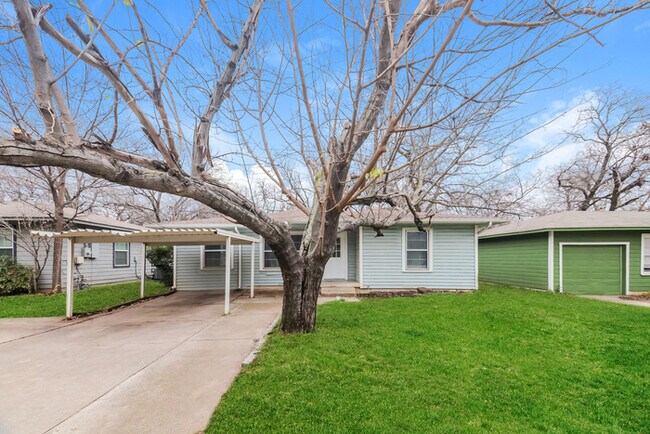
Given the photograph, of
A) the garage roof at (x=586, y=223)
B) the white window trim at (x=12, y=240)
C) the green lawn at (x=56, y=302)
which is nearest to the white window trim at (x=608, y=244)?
the garage roof at (x=586, y=223)

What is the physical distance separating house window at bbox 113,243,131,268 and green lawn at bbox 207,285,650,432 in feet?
40.5

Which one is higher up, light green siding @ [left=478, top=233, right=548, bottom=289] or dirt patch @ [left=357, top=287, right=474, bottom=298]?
light green siding @ [left=478, top=233, right=548, bottom=289]

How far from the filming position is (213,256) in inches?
428

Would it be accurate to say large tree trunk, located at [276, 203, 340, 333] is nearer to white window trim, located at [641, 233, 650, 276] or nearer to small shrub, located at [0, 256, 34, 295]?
small shrub, located at [0, 256, 34, 295]

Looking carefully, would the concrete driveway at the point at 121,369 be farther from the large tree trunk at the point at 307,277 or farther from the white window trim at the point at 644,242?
the white window trim at the point at 644,242

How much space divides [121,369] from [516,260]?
13.5 metres

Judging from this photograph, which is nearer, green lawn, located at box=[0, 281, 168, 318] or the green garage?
green lawn, located at box=[0, 281, 168, 318]

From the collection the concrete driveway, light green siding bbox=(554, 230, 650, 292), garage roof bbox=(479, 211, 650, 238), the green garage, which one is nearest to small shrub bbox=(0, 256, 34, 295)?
the concrete driveway

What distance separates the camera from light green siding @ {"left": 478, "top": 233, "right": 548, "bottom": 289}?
11320mm

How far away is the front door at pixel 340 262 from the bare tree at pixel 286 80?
19.7 ft

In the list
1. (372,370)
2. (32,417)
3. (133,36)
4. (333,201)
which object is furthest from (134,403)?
(133,36)

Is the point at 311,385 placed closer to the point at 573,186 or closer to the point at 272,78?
the point at 272,78

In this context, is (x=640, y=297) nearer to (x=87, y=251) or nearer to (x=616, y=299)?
(x=616, y=299)

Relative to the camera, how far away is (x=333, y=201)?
14.9 feet
